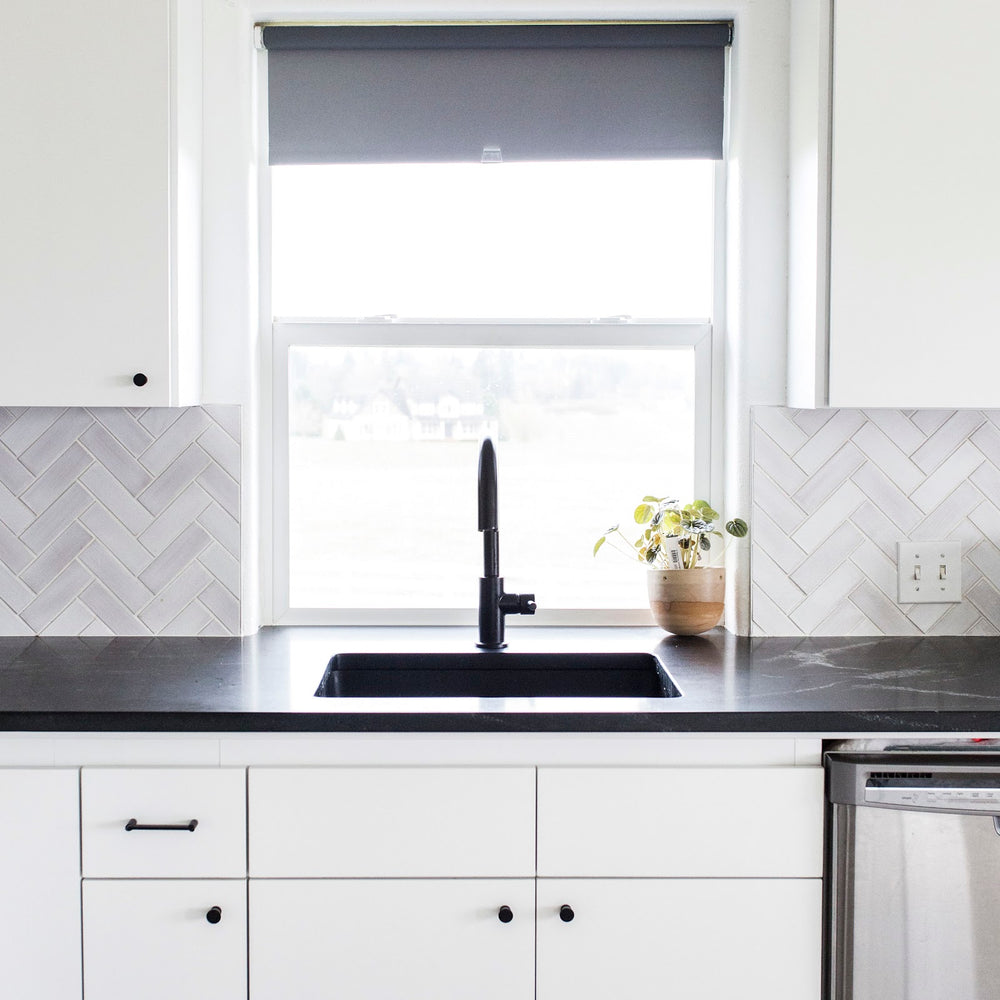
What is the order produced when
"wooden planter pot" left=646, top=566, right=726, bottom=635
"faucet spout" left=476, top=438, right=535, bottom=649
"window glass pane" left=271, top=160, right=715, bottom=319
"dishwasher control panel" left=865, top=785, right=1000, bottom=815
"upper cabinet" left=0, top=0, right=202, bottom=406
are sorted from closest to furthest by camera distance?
1. "dishwasher control panel" left=865, top=785, right=1000, bottom=815
2. "upper cabinet" left=0, top=0, right=202, bottom=406
3. "faucet spout" left=476, top=438, right=535, bottom=649
4. "wooden planter pot" left=646, top=566, right=726, bottom=635
5. "window glass pane" left=271, top=160, right=715, bottom=319

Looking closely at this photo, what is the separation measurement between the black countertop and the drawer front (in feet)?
0.27

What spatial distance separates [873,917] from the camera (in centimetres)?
162

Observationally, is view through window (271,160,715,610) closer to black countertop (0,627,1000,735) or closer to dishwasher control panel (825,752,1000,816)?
black countertop (0,627,1000,735)

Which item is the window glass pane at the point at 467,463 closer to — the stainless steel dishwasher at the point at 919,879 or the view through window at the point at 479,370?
the view through window at the point at 479,370

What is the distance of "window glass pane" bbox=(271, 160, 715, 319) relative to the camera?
7.70 ft

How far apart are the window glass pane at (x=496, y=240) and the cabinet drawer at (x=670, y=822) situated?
112cm

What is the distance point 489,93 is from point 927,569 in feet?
4.57

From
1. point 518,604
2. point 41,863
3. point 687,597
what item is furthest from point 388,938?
point 687,597

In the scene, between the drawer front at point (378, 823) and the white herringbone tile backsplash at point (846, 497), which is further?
the white herringbone tile backsplash at point (846, 497)

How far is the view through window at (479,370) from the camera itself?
2.35 meters

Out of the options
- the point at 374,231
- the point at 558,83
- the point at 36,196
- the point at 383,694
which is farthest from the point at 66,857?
the point at 558,83

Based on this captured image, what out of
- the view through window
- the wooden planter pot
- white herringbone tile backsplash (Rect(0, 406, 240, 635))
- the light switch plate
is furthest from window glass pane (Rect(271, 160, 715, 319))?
the light switch plate

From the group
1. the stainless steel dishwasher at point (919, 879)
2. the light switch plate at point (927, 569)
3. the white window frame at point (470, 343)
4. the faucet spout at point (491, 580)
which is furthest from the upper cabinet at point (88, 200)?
the light switch plate at point (927, 569)

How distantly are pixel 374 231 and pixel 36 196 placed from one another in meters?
0.73
